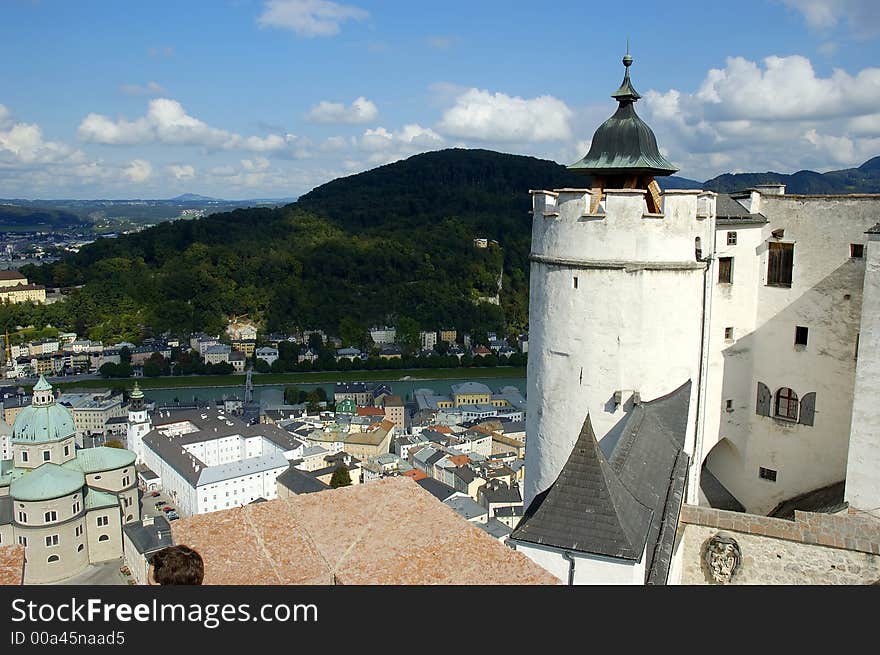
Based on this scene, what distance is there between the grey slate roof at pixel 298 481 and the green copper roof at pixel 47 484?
20.5 metres

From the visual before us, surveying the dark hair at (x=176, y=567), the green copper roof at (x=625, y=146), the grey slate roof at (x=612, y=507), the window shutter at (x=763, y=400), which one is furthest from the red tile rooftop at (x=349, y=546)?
the window shutter at (x=763, y=400)

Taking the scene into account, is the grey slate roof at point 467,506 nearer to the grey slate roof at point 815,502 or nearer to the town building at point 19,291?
the grey slate roof at point 815,502

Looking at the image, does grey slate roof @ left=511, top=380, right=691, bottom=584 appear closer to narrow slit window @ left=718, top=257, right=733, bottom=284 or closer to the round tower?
the round tower

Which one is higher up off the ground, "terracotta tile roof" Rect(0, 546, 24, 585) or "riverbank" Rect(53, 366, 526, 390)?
"terracotta tile roof" Rect(0, 546, 24, 585)

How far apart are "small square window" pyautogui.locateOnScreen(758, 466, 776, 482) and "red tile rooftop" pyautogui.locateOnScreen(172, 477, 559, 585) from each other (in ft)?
22.4

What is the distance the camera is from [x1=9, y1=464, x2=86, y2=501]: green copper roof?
3438cm

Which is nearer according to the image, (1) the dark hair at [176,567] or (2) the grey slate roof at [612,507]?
(1) the dark hair at [176,567]

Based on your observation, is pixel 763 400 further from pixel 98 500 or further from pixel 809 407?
pixel 98 500

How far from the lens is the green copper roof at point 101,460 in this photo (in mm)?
40875

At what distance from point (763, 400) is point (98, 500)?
3603 cm

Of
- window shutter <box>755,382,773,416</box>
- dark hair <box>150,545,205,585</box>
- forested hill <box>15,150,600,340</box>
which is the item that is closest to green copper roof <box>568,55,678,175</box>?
window shutter <box>755,382,773,416</box>

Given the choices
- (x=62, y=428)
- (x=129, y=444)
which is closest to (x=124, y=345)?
(x=129, y=444)
